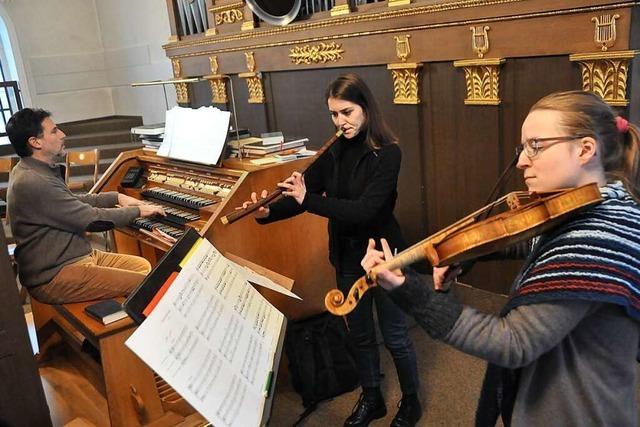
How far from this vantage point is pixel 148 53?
7750 millimetres

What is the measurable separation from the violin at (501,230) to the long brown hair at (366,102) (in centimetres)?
102

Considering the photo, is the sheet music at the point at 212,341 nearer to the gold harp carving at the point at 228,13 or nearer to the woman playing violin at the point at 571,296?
the woman playing violin at the point at 571,296

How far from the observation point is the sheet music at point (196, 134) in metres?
3.27

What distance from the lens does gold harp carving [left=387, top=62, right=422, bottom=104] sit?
148 inches

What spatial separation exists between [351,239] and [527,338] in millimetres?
1278

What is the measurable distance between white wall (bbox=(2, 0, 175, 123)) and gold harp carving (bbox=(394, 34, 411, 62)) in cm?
446

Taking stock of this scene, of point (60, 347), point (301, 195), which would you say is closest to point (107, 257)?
point (60, 347)

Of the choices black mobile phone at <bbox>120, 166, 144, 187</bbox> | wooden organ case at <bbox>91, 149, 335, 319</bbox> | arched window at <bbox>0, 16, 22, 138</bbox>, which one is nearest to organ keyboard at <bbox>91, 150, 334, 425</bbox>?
wooden organ case at <bbox>91, 149, 335, 319</bbox>

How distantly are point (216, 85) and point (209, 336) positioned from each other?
470 cm

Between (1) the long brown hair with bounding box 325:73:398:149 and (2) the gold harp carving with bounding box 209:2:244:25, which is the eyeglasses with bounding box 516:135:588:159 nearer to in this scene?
(1) the long brown hair with bounding box 325:73:398:149

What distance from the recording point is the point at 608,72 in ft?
9.27

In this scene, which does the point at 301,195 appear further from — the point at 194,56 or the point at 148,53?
the point at 148,53

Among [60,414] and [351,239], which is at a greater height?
[351,239]

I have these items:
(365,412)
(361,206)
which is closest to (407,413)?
(365,412)
